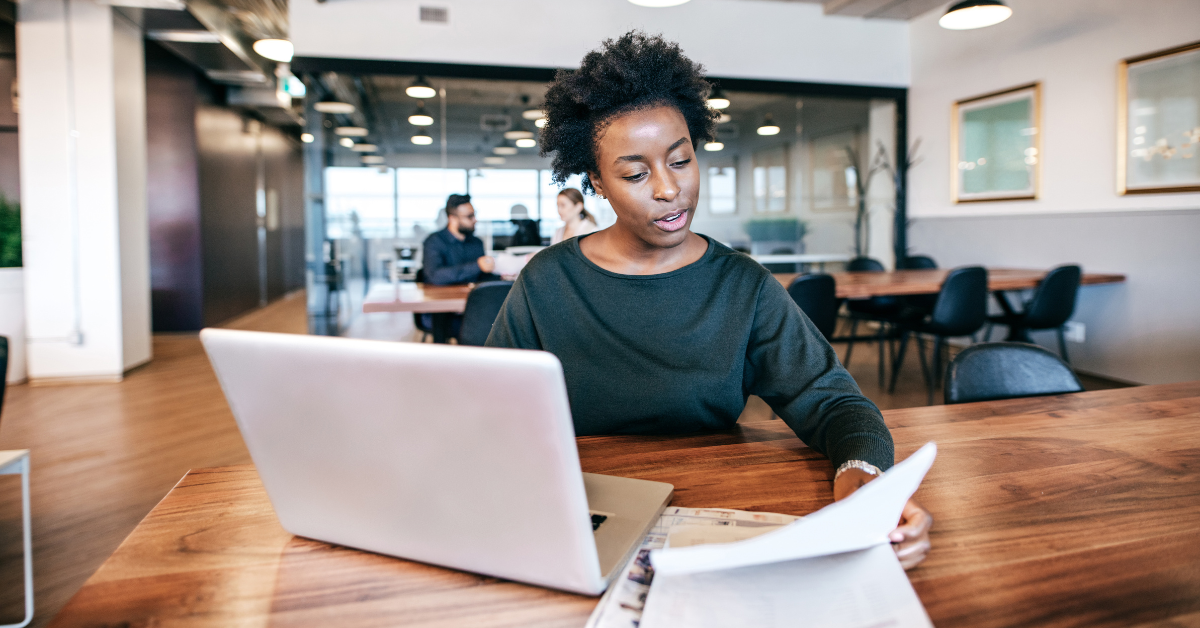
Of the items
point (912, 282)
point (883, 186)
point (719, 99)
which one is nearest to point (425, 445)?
point (912, 282)

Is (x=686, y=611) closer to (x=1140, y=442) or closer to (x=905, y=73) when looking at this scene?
(x=1140, y=442)

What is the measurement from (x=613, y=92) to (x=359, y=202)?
205 inches

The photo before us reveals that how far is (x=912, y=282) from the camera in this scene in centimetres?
397

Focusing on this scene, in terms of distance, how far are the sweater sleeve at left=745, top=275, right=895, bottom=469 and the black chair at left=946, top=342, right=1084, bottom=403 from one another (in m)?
0.60

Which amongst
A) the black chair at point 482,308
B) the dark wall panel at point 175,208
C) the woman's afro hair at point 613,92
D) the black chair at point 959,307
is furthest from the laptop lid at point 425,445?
the dark wall panel at point 175,208

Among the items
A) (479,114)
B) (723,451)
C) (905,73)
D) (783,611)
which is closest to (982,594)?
(783,611)

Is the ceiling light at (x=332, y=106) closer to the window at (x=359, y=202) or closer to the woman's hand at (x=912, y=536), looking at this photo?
the window at (x=359, y=202)

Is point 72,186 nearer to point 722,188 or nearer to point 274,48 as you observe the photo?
point 274,48

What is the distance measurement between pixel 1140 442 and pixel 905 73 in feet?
21.0

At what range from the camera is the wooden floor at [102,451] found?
2199 mm

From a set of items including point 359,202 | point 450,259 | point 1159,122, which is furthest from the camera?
point 359,202

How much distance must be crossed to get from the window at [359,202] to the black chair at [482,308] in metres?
3.36

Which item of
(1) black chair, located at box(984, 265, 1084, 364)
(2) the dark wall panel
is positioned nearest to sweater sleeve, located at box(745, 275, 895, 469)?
(1) black chair, located at box(984, 265, 1084, 364)

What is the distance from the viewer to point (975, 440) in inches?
43.3
